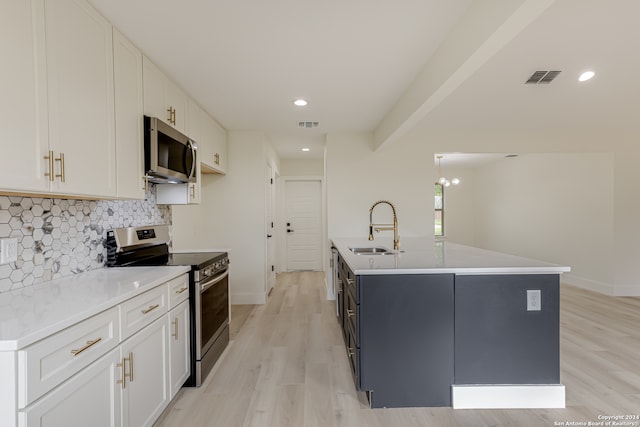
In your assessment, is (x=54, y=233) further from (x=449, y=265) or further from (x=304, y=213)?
(x=304, y=213)

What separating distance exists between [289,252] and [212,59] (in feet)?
15.0

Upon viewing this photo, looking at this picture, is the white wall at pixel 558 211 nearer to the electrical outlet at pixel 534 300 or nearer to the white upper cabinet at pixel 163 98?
the electrical outlet at pixel 534 300

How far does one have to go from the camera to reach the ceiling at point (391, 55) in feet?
5.67

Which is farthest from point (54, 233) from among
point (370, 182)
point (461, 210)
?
point (461, 210)

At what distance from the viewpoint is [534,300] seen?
78.7 inches

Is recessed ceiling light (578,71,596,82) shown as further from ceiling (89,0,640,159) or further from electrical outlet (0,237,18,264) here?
electrical outlet (0,237,18,264)

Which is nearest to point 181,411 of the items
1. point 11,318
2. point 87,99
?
point 11,318

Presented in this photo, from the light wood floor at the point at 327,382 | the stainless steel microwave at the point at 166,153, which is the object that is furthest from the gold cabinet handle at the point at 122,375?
the stainless steel microwave at the point at 166,153

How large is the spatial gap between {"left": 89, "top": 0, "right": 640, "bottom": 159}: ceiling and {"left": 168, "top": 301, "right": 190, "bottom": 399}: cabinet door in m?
1.77

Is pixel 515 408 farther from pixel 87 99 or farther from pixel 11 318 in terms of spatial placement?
pixel 87 99

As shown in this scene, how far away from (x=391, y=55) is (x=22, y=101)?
210cm

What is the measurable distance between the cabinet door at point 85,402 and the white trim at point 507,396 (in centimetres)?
189

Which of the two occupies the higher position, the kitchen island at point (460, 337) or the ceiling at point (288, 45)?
the ceiling at point (288, 45)

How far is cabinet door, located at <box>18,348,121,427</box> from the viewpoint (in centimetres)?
102
